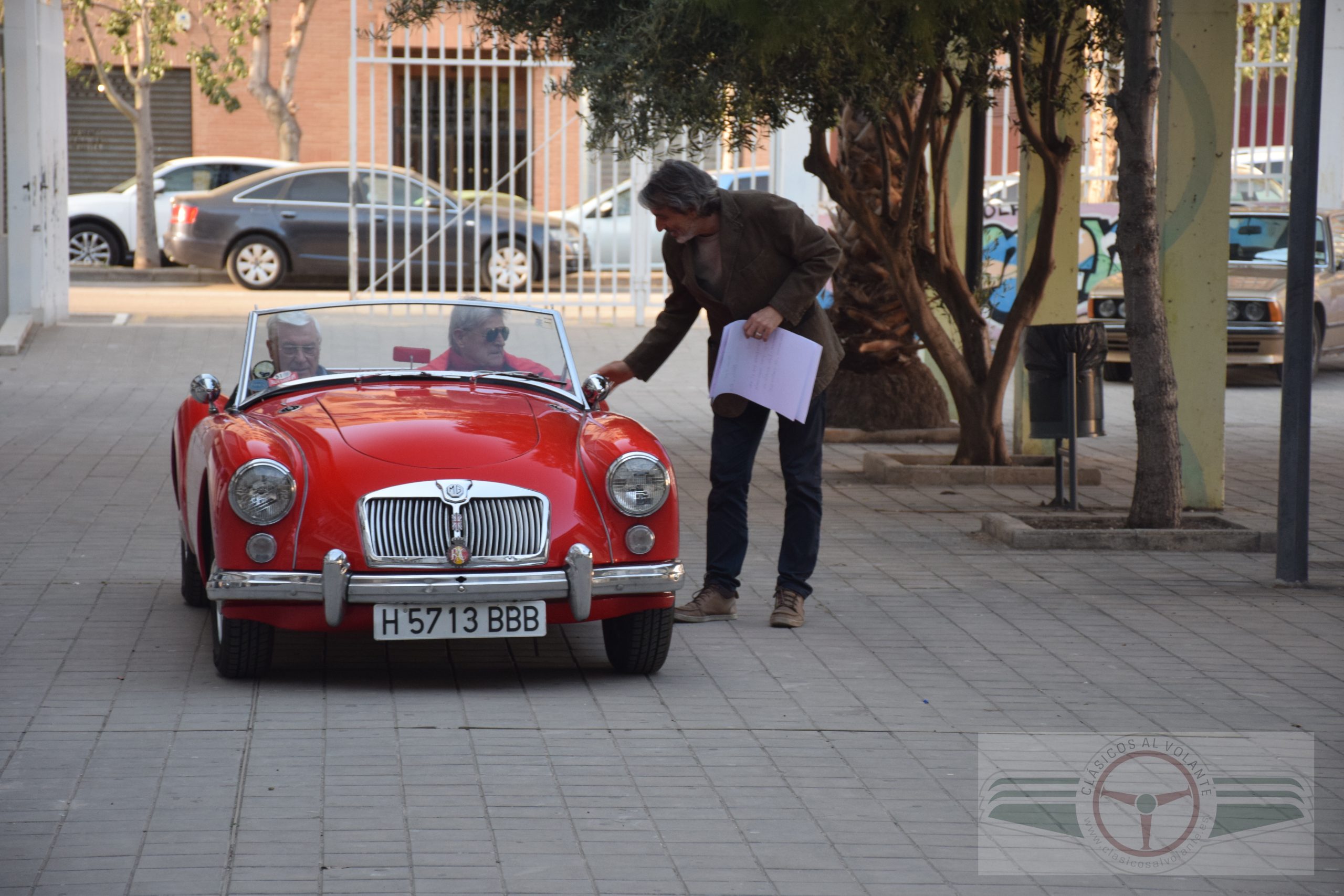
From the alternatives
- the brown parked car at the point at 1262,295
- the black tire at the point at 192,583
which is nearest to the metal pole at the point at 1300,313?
the black tire at the point at 192,583

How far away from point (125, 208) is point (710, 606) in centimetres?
2182

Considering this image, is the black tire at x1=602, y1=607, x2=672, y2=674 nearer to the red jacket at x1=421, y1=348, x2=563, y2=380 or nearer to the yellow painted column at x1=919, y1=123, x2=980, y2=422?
the red jacket at x1=421, y1=348, x2=563, y2=380

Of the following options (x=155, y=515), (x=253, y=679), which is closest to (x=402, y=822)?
(x=253, y=679)

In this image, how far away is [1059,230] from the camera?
11.6 metres

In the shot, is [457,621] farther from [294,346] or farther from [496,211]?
[496,211]

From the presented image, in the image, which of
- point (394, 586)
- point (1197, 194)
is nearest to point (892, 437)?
point (1197, 194)

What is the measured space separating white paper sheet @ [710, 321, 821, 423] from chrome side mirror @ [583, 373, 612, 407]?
17.2 inches

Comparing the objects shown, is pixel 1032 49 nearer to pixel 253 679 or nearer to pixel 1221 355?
pixel 1221 355

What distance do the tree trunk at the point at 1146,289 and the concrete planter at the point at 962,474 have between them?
2.08 m

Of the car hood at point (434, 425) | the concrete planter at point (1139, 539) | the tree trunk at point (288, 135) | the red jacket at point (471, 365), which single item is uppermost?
the tree trunk at point (288, 135)

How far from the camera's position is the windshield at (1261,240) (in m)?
18.2

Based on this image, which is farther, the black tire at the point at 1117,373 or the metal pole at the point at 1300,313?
the black tire at the point at 1117,373

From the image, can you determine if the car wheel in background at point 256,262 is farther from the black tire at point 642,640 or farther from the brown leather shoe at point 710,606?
the black tire at point 642,640

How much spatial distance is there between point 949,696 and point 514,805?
1.80 metres
